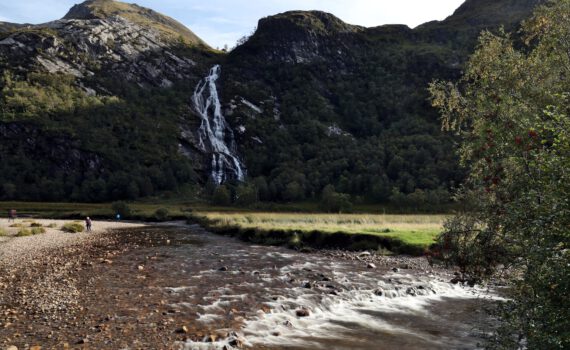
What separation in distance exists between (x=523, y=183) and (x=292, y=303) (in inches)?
485

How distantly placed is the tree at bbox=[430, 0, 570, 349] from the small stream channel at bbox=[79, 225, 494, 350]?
187 inches

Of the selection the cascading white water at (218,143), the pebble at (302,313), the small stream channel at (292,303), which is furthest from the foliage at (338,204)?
the pebble at (302,313)

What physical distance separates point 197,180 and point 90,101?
67.2 metres

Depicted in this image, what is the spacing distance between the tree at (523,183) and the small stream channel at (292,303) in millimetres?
4753

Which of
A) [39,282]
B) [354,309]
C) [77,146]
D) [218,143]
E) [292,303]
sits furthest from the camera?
[218,143]

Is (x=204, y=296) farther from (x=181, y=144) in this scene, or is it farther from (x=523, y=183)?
(x=181, y=144)

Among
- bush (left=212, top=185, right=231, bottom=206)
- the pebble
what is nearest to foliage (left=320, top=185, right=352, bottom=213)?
bush (left=212, top=185, right=231, bottom=206)

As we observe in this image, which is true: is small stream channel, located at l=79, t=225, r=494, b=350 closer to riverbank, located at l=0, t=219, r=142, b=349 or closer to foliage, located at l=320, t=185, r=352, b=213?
riverbank, located at l=0, t=219, r=142, b=349

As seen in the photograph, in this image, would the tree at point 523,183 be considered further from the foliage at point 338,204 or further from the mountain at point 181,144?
the mountain at point 181,144

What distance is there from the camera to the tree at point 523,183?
7625mm

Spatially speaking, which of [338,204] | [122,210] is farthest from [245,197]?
[122,210]

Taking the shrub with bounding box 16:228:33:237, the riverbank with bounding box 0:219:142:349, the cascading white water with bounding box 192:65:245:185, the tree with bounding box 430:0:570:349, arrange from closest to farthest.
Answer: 1. the tree with bounding box 430:0:570:349
2. the riverbank with bounding box 0:219:142:349
3. the shrub with bounding box 16:228:33:237
4. the cascading white water with bounding box 192:65:245:185

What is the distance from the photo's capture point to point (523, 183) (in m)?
10.1

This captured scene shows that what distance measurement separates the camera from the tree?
25.0 feet
